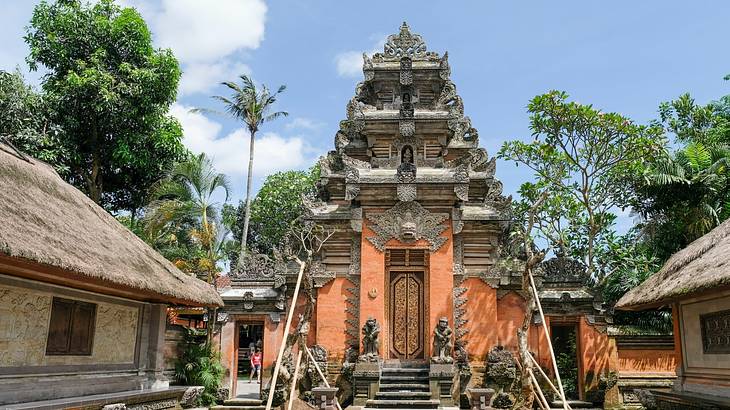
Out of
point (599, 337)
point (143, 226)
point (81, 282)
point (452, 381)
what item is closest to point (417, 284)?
point (452, 381)

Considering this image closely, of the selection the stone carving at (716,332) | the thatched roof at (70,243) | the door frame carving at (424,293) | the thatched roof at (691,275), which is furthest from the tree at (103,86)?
the stone carving at (716,332)

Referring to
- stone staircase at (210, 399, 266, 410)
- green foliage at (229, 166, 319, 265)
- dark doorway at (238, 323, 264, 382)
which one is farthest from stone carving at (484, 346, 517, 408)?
green foliage at (229, 166, 319, 265)

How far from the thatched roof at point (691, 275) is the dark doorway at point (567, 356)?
4.83m

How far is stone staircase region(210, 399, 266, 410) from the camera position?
13359 millimetres

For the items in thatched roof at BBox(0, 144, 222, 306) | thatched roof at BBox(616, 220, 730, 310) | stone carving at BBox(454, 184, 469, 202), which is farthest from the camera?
stone carving at BBox(454, 184, 469, 202)

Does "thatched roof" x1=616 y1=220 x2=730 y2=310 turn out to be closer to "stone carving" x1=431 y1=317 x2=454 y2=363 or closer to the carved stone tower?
"stone carving" x1=431 y1=317 x2=454 y2=363

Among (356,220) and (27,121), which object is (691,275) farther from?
(27,121)

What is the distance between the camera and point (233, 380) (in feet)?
46.8

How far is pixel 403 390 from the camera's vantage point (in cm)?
1263

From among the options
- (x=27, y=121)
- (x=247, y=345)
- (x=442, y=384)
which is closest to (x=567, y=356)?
(x=442, y=384)

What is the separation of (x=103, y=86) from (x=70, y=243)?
10.4m

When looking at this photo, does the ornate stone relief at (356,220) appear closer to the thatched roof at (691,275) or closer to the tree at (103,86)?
the thatched roof at (691,275)

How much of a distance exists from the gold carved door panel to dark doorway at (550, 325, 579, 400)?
13.3ft

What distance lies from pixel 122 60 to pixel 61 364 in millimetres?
11961
